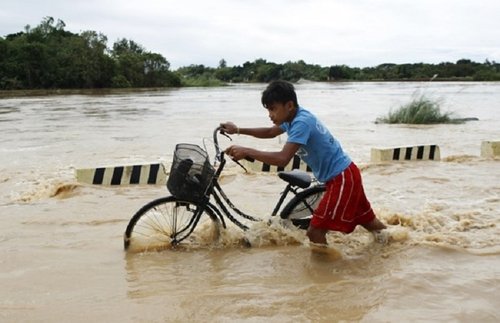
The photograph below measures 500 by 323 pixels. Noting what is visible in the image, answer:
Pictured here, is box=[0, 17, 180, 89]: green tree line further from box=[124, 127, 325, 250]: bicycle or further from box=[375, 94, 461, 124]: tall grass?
box=[124, 127, 325, 250]: bicycle

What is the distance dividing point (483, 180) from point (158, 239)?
579 centimetres

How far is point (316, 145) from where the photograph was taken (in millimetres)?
4500

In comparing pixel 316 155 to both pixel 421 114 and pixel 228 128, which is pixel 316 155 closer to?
pixel 228 128

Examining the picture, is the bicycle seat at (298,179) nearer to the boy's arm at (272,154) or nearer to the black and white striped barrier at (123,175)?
the boy's arm at (272,154)

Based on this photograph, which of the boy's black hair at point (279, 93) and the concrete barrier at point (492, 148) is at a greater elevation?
the boy's black hair at point (279, 93)

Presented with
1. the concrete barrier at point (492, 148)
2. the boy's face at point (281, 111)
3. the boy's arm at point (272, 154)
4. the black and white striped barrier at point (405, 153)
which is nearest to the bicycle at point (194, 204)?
the boy's arm at point (272, 154)

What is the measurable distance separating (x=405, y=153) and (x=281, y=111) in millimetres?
6769

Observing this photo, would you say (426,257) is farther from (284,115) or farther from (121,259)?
(121,259)

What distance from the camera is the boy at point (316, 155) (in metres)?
4.33

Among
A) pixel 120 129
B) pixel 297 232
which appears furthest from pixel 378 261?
pixel 120 129

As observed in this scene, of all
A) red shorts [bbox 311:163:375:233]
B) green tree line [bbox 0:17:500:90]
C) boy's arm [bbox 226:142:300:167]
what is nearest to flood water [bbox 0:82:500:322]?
red shorts [bbox 311:163:375:233]

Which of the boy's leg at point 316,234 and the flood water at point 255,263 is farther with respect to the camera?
the boy's leg at point 316,234

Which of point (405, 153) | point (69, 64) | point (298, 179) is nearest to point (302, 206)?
point (298, 179)

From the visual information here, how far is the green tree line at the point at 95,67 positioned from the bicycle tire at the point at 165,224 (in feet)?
216
